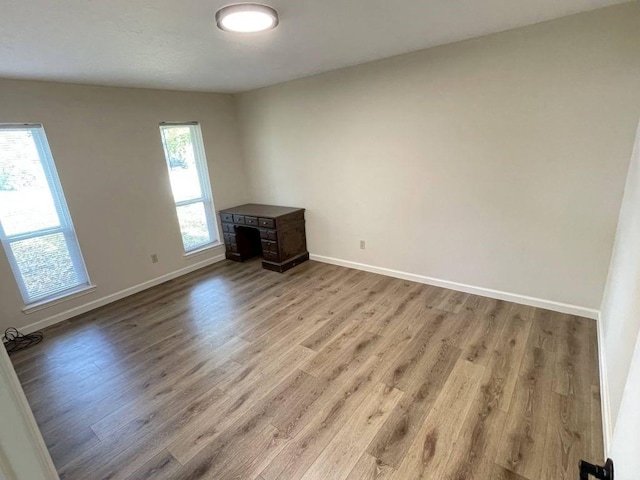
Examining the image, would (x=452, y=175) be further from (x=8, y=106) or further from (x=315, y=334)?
(x=8, y=106)

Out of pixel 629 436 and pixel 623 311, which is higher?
pixel 629 436

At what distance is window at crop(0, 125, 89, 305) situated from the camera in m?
3.06

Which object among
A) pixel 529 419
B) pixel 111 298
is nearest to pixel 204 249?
pixel 111 298

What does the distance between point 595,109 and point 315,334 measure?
286 cm

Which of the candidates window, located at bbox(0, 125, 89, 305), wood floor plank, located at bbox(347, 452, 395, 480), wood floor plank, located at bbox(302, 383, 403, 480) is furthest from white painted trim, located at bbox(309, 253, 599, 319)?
window, located at bbox(0, 125, 89, 305)

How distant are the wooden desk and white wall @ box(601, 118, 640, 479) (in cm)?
330

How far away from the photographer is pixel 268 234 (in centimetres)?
429

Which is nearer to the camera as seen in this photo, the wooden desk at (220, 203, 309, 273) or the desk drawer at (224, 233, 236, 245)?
the wooden desk at (220, 203, 309, 273)

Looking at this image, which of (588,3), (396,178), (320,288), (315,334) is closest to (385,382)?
(315,334)

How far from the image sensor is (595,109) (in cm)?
243

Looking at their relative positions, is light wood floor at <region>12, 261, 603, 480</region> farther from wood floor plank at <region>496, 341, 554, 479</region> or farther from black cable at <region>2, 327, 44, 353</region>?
black cable at <region>2, 327, 44, 353</region>

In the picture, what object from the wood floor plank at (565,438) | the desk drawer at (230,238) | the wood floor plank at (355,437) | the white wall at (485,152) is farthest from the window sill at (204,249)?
the wood floor plank at (565,438)

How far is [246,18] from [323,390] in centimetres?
246

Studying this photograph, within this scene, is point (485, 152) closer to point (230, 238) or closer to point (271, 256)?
point (271, 256)
